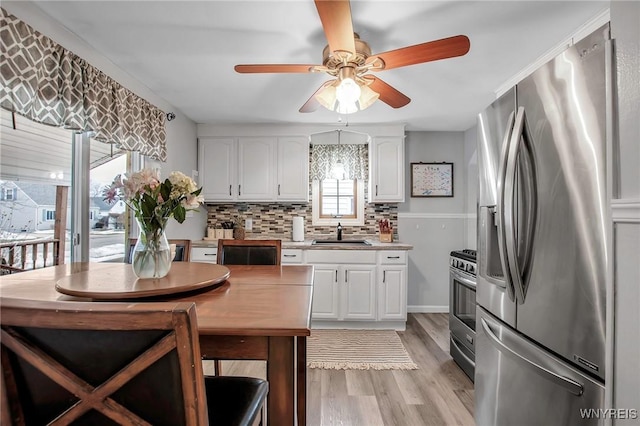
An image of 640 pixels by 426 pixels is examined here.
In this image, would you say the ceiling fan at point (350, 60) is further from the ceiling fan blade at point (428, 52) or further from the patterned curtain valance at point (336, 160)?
the patterned curtain valance at point (336, 160)

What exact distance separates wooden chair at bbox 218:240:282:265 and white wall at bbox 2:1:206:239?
3.78 ft

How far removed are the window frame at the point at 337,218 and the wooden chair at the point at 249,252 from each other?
6.09 feet

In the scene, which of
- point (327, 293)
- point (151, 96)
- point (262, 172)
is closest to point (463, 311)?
point (327, 293)

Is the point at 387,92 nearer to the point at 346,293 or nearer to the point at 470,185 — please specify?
the point at 346,293

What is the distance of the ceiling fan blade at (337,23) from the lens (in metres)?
1.18

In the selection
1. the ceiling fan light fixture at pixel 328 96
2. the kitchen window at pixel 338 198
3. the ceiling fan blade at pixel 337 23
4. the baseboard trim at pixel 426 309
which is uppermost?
the ceiling fan blade at pixel 337 23

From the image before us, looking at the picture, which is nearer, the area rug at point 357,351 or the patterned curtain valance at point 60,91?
the patterned curtain valance at point 60,91

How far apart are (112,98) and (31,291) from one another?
4.97ft

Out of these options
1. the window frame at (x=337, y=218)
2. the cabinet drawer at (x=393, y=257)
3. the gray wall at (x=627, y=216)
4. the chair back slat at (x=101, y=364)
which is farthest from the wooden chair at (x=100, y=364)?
the window frame at (x=337, y=218)

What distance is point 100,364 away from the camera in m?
0.65

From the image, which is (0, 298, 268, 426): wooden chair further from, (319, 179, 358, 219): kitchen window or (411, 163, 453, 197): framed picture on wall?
(411, 163, 453, 197): framed picture on wall

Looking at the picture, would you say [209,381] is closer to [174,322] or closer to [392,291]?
[174,322]

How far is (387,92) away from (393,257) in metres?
1.91

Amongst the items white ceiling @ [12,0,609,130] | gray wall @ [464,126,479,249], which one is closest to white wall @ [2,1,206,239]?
white ceiling @ [12,0,609,130]
